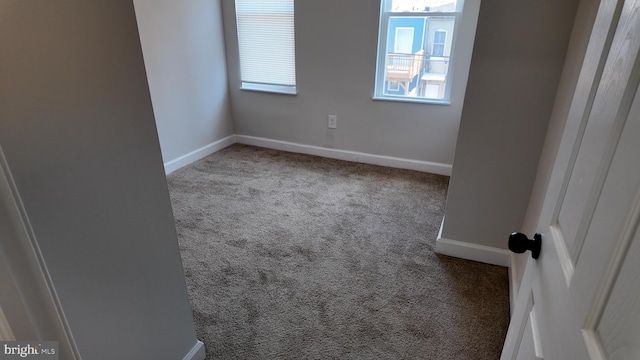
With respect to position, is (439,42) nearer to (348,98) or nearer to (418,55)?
(418,55)

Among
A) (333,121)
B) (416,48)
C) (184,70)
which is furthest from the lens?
(333,121)

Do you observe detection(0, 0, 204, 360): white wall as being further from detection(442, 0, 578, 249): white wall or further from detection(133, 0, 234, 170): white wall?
detection(133, 0, 234, 170): white wall

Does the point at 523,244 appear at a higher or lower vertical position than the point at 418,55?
lower

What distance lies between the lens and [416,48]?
10.6 feet

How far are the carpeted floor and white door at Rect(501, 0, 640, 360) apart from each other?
97 centimetres

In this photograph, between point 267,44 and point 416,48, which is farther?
point 267,44

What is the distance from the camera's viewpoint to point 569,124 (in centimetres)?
78

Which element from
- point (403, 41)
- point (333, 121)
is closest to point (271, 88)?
point (333, 121)

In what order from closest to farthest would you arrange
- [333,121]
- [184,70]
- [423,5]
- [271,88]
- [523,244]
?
[523,244] → [423,5] → [184,70] → [333,121] → [271,88]

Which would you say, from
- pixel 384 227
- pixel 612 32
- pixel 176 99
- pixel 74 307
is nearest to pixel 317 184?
pixel 384 227

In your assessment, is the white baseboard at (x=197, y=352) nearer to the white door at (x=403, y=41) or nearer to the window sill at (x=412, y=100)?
the window sill at (x=412, y=100)

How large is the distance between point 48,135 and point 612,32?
119 cm

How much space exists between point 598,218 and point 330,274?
1.67m

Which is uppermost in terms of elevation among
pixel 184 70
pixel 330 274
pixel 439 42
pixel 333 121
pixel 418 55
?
pixel 439 42
